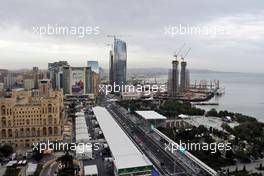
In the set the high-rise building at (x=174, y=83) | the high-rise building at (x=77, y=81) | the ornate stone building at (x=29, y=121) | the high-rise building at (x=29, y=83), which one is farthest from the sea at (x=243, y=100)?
the high-rise building at (x=29, y=83)

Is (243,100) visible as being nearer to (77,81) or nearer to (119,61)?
(119,61)

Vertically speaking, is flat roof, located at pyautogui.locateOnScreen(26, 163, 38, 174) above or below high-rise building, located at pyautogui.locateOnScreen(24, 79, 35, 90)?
below

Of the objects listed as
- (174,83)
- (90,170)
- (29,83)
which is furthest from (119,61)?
(90,170)

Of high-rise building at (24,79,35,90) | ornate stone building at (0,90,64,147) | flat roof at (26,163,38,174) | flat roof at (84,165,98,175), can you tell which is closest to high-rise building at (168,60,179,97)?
high-rise building at (24,79,35,90)

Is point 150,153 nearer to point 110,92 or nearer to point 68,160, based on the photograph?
point 68,160

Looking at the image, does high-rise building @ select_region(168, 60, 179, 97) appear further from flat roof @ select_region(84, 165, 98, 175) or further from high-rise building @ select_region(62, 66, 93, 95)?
flat roof @ select_region(84, 165, 98, 175)

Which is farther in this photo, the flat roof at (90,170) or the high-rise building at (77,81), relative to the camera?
A: the high-rise building at (77,81)

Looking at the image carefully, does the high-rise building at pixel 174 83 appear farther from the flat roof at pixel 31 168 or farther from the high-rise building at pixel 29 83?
the flat roof at pixel 31 168
